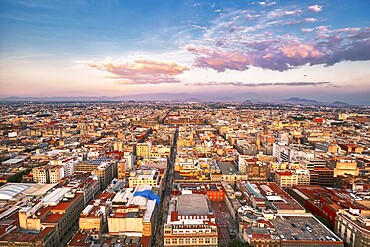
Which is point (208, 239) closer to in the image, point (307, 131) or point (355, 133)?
point (307, 131)

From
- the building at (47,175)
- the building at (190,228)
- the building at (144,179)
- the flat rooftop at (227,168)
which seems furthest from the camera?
the flat rooftop at (227,168)

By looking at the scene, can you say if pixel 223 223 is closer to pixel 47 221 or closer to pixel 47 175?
pixel 47 221

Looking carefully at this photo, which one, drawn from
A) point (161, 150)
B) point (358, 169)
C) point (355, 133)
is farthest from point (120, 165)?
point (355, 133)

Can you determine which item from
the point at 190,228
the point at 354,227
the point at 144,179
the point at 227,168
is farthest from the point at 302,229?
the point at 227,168

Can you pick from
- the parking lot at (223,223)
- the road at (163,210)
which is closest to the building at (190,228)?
the parking lot at (223,223)

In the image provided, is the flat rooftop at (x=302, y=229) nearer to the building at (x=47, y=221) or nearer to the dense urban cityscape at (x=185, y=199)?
the dense urban cityscape at (x=185, y=199)

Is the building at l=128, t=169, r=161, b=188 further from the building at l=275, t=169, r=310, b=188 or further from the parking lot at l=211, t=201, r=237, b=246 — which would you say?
the building at l=275, t=169, r=310, b=188

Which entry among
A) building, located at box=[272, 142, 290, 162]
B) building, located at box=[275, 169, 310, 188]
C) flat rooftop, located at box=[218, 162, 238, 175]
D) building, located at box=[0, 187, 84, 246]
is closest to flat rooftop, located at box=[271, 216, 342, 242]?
building, located at box=[275, 169, 310, 188]
